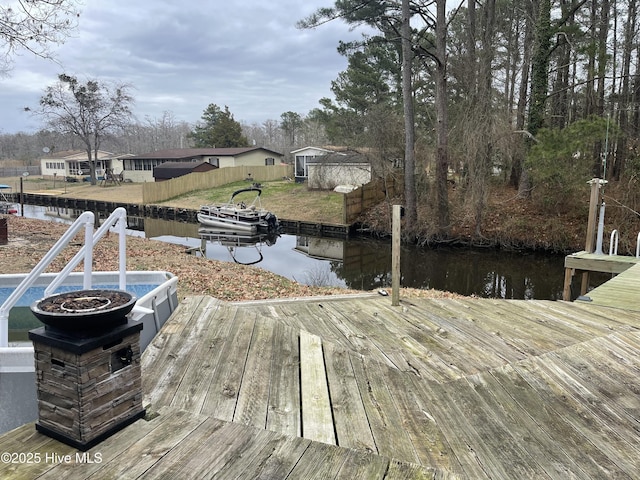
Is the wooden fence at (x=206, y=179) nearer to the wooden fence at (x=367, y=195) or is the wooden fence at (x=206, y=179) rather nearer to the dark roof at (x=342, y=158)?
the dark roof at (x=342, y=158)

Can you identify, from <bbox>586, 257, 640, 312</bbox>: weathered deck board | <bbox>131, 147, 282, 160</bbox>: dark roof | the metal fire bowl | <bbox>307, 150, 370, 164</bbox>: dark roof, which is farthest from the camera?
<bbox>131, 147, 282, 160</bbox>: dark roof

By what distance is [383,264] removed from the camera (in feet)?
46.1

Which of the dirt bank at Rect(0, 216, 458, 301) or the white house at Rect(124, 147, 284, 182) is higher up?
the white house at Rect(124, 147, 284, 182)

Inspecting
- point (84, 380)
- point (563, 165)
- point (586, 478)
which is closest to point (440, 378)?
point (586, 478)

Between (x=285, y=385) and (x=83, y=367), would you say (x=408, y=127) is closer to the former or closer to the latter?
(x=285, y=385)

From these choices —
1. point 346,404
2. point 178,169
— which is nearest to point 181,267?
point 346,404

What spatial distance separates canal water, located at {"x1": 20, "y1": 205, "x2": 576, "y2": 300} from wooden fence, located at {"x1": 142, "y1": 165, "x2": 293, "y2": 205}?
977 centimetres

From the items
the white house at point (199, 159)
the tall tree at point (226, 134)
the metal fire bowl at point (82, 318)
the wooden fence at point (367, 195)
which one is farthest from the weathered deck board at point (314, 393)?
the tall tree at point (226, 134)

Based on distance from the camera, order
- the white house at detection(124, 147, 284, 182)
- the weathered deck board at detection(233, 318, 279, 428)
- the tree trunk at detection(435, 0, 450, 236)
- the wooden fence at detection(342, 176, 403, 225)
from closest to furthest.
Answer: the weathered deck board at detection(233, 318, 279, 428) → the tree trunk at detection(435, 0, 450, 236) → the wooden fence at detection(342, 176, 403, 225) → the white house at detection(124, 147, 284, 182)

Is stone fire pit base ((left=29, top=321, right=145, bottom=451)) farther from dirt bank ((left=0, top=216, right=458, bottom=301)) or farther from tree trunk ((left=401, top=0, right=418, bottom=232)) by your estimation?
tree trunk ((left=401, top=0, right=418, bottom=232))

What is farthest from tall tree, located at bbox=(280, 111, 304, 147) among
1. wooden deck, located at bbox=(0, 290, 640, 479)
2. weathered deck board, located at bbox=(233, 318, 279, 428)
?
weathered deck board, located at bbox=(233, 318, 279, 428)

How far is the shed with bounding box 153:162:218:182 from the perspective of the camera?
1352 inches

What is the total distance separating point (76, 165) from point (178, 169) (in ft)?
61.8

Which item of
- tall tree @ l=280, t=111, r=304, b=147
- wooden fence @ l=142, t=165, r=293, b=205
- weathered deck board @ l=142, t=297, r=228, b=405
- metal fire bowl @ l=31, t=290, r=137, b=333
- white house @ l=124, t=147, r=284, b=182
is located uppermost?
tall tree @ l=280, t=111, r=304, b=147
